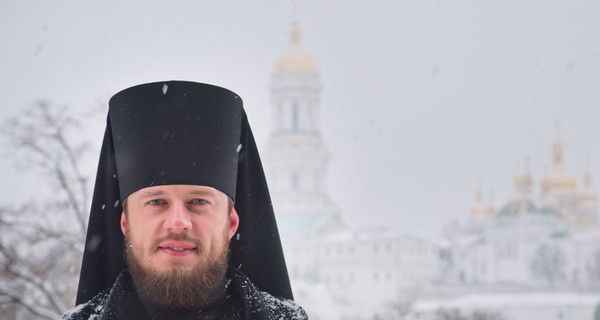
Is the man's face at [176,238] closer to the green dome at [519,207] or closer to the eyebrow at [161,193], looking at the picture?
the eyebrow at [161,193]

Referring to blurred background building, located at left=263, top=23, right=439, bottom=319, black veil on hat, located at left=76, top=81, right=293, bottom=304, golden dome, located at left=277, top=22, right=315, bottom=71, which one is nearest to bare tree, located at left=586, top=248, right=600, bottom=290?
blurred background building, located at left=263, top=23, right=439, bottom=319

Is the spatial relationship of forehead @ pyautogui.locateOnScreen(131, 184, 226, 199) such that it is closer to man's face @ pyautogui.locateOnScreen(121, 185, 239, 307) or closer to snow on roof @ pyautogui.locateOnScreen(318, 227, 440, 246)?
man's face @ pyautogui.locateOnScreen(121, 185, 239, 307)

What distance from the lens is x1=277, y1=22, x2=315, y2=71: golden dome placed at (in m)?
97.9

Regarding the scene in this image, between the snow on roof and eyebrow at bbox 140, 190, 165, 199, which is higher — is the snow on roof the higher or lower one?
the higher one

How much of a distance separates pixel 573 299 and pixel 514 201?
11147 mm

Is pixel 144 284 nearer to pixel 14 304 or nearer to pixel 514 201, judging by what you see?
pixel 14 304

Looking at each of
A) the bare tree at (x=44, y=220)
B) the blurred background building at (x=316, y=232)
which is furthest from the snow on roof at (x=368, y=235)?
the bare tree at (x=44, y=220)

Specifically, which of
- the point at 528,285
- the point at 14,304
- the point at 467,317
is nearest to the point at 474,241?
the point at 528,285

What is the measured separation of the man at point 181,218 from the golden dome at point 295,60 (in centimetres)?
9557

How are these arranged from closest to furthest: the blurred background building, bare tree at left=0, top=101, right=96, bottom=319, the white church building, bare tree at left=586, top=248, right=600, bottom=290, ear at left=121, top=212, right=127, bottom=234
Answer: ear at left=121, top=212, right=127, bottom=234
bare tree at left=0, top=101, right=96, bottom=319
the white church building
bare tree at left=586, top=248, right=600, bottom=290
the blurred background building

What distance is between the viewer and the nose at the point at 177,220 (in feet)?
5.96

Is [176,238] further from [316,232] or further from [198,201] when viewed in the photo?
[316,232]

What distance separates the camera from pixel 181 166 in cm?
190

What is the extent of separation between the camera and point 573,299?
71.4 meters
